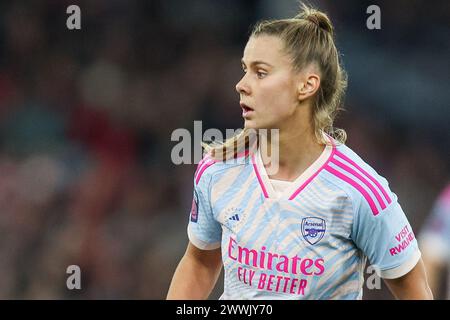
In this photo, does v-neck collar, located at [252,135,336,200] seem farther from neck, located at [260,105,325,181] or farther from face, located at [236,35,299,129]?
A: face, located at [236,35,299,129]

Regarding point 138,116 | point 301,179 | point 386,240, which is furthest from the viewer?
point 138,116

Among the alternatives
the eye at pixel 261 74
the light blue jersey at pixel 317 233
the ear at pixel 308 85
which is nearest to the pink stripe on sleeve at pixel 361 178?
the light blue jersey at pixel 317 233

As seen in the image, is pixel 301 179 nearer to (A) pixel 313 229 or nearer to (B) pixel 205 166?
(A) pixel 313 229

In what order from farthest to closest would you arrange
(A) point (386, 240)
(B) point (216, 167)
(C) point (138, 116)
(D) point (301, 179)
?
1. (C) point (138, 116)
2. (B) point (216, 167)
3. (D) point (301, 179)
4. (A) point (386, 240)

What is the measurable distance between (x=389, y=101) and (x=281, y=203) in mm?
4408

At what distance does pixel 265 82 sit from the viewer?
314 centimetres

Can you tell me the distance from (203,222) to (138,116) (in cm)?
408

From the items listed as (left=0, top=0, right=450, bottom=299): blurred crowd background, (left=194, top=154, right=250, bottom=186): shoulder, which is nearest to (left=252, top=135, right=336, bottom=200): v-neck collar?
(left=194, top=154, right=250, bottom=186): shoulder

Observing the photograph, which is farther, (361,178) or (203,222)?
(203,222)

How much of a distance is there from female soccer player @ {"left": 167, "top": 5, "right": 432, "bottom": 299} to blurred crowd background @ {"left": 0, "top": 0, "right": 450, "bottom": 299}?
3324mm

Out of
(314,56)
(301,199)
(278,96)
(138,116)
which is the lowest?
(138,116)

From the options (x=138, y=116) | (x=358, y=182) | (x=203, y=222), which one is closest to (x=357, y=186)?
(x=358, y=182)

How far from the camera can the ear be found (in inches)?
126

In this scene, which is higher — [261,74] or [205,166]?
[261,74]
